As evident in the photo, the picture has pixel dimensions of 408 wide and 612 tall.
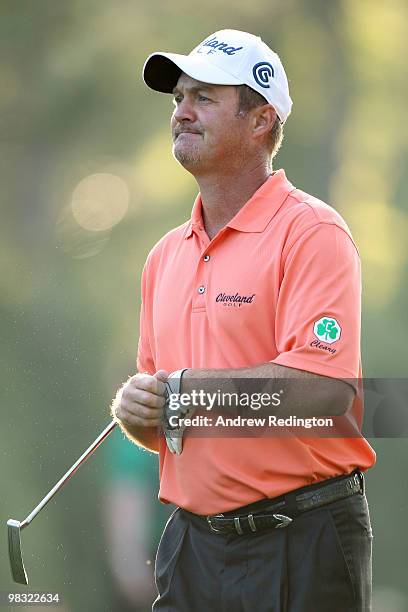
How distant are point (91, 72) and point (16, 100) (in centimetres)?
60

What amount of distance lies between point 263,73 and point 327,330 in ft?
2.47

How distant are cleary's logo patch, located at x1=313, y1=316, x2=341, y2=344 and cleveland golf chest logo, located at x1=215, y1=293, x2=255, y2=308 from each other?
0.17 metres

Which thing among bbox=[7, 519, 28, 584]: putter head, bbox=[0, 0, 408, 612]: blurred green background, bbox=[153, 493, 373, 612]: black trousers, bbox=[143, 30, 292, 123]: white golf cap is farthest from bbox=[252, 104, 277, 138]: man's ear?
bbox=[0, 0, 408, 612]: blurred green background

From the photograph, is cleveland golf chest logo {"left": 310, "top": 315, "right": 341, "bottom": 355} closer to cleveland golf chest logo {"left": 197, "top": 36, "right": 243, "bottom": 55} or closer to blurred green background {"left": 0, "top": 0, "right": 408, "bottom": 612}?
cleveland golf chest logo {"left": 197, "top": 36, "right": 243, "bottom": 55}

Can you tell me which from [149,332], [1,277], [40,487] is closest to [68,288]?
[1,277]

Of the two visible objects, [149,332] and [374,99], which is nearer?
[149,332]

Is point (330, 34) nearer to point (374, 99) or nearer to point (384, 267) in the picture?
point (374, 99)

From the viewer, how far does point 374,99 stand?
7.80 meters

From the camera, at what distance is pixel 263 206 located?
8.25 feet

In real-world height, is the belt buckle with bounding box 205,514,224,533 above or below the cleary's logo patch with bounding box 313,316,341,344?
below

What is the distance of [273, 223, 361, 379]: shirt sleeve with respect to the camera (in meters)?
2.23

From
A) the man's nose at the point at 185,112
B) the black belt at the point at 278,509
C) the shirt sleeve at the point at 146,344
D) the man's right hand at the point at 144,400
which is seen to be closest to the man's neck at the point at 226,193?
the man's nose at the point at 185,112

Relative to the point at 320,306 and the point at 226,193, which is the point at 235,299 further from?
the point at 226,193

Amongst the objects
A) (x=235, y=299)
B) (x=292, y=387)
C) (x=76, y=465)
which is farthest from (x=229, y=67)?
(x=76, y=465)
